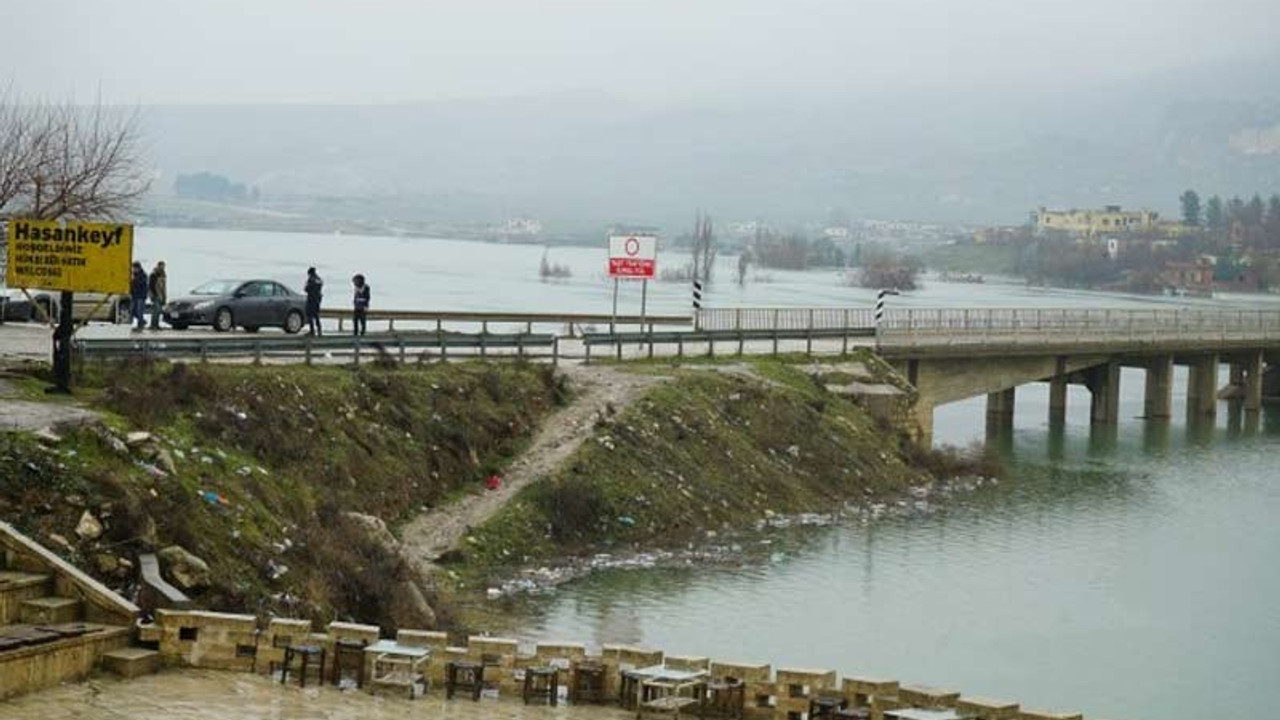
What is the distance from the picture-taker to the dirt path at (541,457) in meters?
35.8

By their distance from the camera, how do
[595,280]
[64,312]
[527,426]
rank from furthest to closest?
[595,280] → [527,426] → [64,312]

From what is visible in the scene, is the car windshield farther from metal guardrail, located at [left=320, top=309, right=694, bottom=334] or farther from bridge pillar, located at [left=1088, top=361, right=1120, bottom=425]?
bridge pillar, located at [left=1088, top=361, right=1120, bottom=425]

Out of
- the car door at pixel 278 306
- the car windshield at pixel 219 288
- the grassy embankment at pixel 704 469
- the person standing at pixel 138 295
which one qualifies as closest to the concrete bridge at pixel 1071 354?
the grassy embankment at pixel 704 469

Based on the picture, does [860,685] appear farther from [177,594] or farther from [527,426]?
[527,426]

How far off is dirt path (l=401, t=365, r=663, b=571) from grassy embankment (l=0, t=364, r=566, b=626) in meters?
0.45

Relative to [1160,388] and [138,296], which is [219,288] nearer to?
[138,296]

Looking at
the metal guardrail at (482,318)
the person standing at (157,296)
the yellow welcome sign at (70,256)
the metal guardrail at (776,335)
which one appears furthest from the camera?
the metal guardrail at (482,318)

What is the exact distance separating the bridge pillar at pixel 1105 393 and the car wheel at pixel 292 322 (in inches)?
1443

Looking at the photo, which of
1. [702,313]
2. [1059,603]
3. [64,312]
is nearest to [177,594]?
[64,312]

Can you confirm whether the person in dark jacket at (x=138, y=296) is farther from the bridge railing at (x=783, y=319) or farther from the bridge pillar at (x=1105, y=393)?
the bridge pillar at (x=1105, y=393)

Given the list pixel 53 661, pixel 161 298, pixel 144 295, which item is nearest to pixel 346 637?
pixel 53 661

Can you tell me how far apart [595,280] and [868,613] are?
14777 cm

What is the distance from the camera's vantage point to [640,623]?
3272cm

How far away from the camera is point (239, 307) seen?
4838 centimetres
